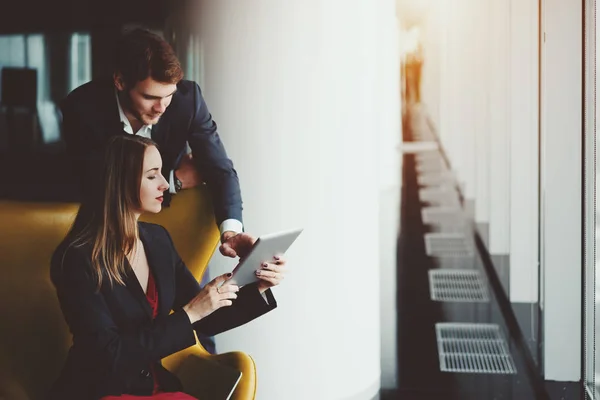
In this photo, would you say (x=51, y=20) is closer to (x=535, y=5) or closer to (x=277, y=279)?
(x=277, y=279)

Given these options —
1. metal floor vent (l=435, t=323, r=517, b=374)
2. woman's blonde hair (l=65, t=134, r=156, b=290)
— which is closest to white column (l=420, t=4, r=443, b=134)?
metal floor vent (l=435, t=323, r=517, b=374)

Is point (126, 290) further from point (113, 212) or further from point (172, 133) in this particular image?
point (172, 133)

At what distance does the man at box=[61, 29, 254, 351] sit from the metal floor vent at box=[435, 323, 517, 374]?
1374mm

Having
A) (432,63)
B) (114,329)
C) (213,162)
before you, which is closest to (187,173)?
(213,162)

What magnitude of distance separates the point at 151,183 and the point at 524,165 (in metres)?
2.47

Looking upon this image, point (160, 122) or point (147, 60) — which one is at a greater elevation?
point (147, 60)

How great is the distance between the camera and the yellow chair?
110 inches

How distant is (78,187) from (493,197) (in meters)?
3.04

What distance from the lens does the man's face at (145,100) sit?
2.95 meters

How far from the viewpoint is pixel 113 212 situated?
2.56 m

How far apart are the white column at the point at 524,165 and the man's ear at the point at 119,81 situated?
6.62ft

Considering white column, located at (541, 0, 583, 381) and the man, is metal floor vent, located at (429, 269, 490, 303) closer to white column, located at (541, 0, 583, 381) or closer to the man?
white column, located at (541, 0, 583, 381)

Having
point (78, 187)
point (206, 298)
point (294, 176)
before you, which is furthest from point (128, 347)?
point (294, 176)

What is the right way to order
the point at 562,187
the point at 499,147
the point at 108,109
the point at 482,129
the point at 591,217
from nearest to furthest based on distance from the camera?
the point at 108,109, the point at 591,217, the point at 562,187, the point at 499,147, the point at 482,129
